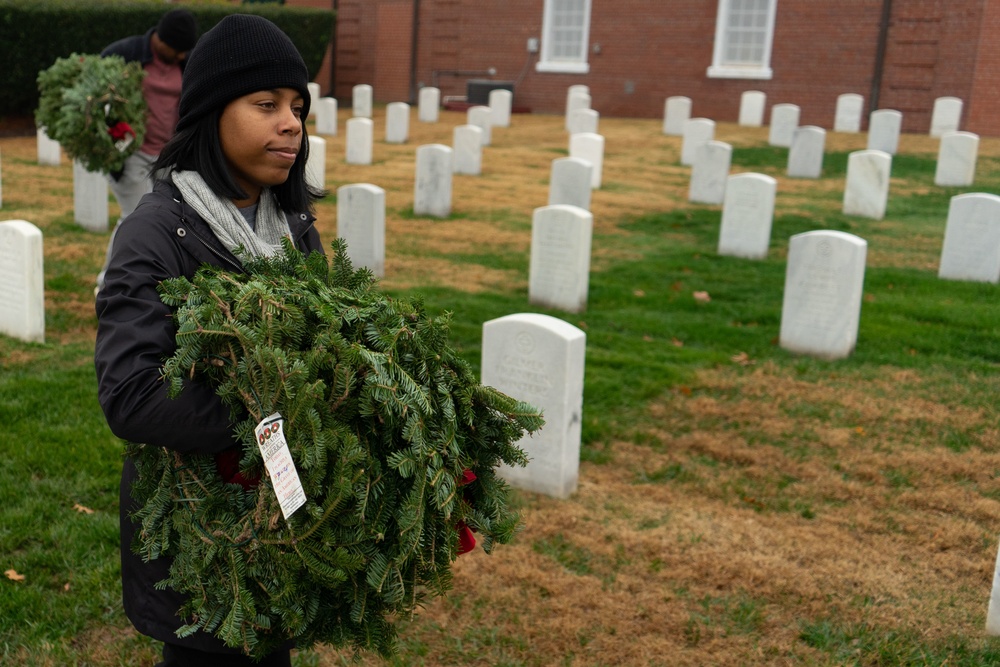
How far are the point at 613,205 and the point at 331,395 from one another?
1208 cm

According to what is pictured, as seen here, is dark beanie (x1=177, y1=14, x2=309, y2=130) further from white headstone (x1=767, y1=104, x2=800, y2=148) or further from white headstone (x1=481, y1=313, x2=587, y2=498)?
white headstone (x1=767, y1=104, x2=800, y2=148)

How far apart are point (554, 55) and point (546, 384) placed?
23.3 metres

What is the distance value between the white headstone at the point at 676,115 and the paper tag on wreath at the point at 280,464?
21.0 metres

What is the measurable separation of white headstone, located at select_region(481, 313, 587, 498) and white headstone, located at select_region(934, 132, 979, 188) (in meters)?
12.9

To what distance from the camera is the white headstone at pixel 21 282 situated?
6.86 meters

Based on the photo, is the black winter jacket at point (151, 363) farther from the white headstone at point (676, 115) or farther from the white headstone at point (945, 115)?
the white headstone at point (945, 115)

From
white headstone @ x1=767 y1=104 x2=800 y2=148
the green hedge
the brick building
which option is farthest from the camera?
the brick building

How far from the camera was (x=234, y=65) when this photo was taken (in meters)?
2.33

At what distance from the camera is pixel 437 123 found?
24203mm

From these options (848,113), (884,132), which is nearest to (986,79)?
(848,113)

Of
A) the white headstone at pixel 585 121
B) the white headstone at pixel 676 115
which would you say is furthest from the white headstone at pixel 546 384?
the white headstone at pixel 676 115

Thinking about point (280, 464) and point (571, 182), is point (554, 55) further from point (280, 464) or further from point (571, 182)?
point (280, 464)

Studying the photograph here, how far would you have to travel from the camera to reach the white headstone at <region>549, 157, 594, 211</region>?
39.6ft

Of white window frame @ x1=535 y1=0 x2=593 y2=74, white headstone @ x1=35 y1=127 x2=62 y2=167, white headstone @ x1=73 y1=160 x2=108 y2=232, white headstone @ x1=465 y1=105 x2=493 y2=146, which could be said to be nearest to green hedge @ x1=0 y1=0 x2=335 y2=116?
white headstone @ x1=35 y1=127 x2=62 y2=167
